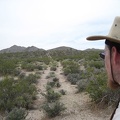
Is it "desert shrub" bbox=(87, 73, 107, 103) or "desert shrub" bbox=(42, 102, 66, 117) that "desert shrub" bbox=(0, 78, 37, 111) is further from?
"desert shrub" bbox=(87, 73, 107, 103)

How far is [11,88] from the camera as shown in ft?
39.7

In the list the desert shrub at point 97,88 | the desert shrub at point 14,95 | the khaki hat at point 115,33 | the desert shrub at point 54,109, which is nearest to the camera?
the khaki hat at point 115,33

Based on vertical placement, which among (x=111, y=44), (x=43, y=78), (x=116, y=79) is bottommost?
(x=43, y=78)

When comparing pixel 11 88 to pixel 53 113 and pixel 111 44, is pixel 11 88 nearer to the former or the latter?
pixel 53 113

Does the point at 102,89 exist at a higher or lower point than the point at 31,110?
higher

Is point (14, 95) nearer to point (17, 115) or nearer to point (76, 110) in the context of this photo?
point (17, 115)

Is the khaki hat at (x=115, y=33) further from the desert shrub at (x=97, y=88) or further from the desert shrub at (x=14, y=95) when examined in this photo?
the desert shrub at (x=14, y=95)

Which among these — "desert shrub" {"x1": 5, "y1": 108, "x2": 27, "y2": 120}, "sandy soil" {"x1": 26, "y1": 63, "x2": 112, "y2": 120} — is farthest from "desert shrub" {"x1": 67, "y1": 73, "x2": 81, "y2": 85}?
"desert shrub" {"x1": 5, "y1": 108, "x2": 27, "y2": 120}

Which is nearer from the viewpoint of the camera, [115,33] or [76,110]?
[115,33]

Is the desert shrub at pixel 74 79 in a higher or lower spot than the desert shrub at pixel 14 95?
lower

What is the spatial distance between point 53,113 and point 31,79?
6639mm

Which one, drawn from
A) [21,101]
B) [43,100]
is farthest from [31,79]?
[21,101]

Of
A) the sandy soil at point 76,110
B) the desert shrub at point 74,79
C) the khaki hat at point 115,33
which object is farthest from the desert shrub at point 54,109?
the khaki hat at point 115,33

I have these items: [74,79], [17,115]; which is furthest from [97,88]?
[74,79]
